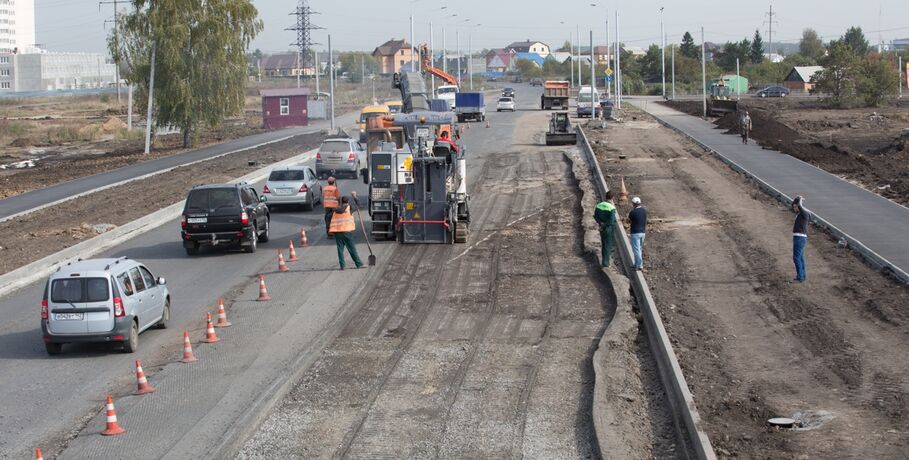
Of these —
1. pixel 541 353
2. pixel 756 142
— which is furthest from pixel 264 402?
pixel 756 142

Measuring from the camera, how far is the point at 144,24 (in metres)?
61.2

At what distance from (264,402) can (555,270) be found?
10.4m

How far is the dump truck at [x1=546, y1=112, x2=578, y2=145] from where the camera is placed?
5394 centimetres

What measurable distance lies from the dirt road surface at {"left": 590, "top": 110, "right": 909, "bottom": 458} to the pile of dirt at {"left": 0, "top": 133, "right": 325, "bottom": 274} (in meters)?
14.6

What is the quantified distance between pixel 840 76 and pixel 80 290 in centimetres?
8265

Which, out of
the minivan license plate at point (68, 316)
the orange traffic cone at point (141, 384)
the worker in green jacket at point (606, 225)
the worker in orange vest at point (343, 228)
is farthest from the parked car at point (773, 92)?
the orange traffic cone at point (141, 384)

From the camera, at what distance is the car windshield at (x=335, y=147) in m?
40.0

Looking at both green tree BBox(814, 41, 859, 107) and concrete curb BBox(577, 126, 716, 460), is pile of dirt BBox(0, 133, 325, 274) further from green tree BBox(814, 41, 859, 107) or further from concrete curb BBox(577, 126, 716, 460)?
green tree BBox(814, 41, 859, 107)

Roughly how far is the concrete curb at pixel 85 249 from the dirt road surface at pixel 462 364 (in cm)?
755

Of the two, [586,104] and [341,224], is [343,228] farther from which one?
[586,104]

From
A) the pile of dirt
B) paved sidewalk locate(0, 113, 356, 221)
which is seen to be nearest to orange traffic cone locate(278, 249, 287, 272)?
the pile of dirt

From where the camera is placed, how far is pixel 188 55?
61312 millimetres

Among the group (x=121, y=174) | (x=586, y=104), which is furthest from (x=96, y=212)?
(x=586, y=104)

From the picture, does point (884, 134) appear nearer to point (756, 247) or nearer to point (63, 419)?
point (756, 247)
